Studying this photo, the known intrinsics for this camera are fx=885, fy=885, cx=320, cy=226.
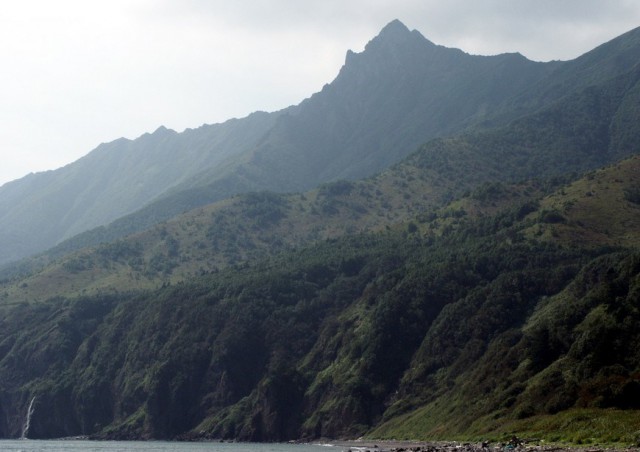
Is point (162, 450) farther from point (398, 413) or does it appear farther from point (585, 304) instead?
point (585, 304)

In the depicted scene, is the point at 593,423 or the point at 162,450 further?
the point at 162,450

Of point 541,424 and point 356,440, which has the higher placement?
point 541,424

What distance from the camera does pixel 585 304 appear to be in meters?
160

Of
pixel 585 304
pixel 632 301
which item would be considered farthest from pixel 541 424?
pixel 585 304

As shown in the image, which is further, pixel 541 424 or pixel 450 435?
pixel 450 435

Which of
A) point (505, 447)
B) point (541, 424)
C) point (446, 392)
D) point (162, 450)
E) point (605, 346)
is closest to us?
point (505, 447)

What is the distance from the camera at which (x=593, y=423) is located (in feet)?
371

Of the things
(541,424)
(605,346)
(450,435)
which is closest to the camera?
(541,424)

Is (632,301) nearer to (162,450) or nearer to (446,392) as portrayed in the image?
(446,392)

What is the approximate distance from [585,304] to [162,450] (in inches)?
3408

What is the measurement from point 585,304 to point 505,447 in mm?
58407

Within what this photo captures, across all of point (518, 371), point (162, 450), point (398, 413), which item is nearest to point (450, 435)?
point (518, 371)

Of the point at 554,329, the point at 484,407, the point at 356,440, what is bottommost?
the point at 356,440

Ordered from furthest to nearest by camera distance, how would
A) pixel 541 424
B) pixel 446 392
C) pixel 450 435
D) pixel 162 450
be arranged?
pixel 446 392 < pixel 162 450 < pixel 450 435 < pixel 541 424
